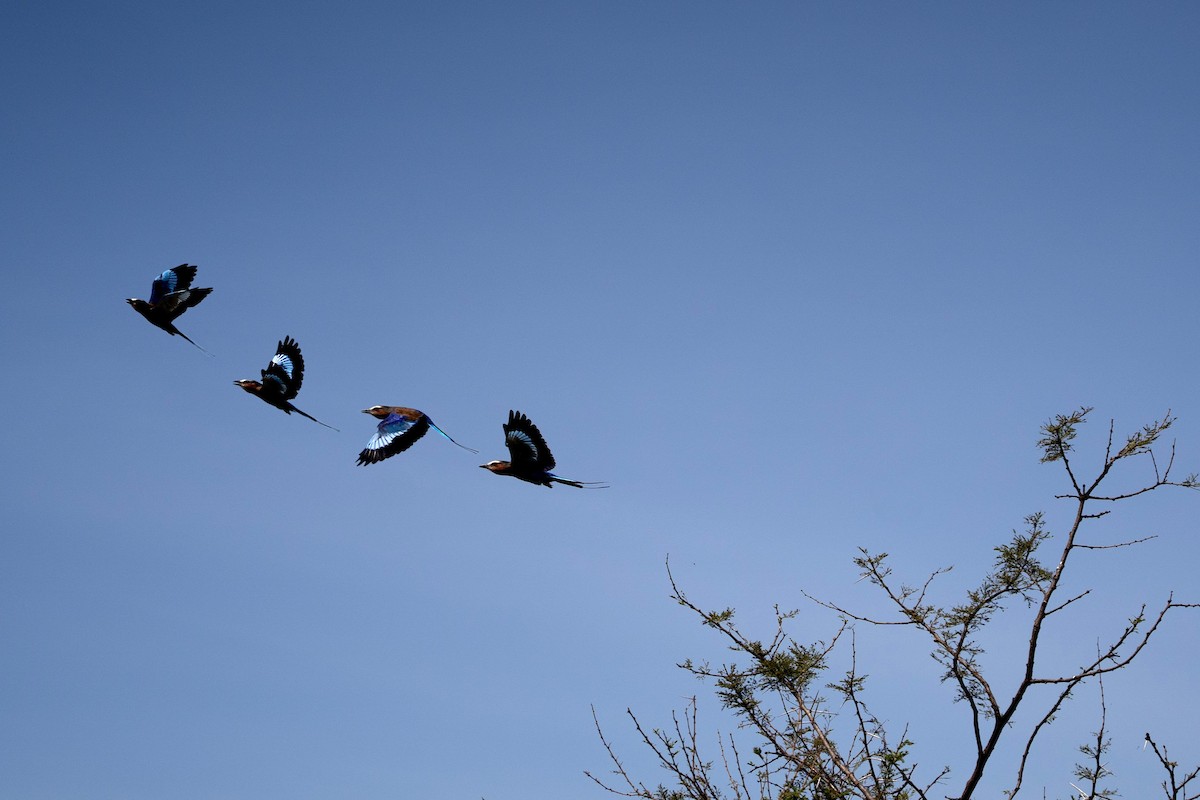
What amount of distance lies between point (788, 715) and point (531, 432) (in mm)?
4289

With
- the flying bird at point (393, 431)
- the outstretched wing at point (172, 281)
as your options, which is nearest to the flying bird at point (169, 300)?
the outstretched wing at point (172, 281)

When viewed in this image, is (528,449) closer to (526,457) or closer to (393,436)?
(526,457)

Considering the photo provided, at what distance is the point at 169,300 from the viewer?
1340 centimetres

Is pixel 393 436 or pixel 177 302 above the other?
pixel 177 302

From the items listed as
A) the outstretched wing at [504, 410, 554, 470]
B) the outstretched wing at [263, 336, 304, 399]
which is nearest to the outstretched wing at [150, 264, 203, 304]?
the outstretched wing at [263, 336, 304, 399]

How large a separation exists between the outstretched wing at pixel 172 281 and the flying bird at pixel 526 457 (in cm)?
594

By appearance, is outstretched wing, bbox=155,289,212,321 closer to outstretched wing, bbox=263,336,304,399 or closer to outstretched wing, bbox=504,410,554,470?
outstretched wing, bbox=263,336,304,399

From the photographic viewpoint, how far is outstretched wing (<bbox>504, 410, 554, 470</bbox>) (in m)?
10.8

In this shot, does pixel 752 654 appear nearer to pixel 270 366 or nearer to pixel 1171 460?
pixel 1171 460

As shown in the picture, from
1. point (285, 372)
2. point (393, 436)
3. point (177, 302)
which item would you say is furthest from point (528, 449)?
point (177, 302)

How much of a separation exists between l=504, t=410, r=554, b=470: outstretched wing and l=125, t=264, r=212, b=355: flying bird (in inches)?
211

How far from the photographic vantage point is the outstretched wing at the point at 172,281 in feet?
44.7

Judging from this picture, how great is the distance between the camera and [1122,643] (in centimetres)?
684

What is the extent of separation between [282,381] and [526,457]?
14.5ft
